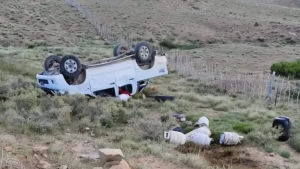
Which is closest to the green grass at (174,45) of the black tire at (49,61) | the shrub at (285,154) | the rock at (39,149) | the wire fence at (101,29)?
the wire fence at (101,29)

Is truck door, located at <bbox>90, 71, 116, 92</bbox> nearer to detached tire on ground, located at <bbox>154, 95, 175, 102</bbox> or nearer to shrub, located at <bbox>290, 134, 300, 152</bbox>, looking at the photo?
detached tire on ground, located at <bbox>154, 95, 175, 102</bbox>

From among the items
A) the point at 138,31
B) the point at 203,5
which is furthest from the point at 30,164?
the point at 203,5

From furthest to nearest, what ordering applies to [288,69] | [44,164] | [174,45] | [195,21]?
1. [195,21]
2. [174,45]
3. [288,69]
4. [44,164]

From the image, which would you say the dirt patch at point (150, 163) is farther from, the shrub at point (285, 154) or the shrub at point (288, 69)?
the shrub at point (288, 69)

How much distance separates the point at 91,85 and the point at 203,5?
4552 centimetres

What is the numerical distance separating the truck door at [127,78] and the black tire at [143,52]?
1.28ft

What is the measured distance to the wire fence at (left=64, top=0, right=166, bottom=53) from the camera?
32475 millimetres

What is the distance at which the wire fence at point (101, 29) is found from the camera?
3247 cm

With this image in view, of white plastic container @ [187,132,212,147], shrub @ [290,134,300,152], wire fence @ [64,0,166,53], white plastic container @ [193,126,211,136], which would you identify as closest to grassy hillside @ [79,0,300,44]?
wire fence @ [64,0,166,53]

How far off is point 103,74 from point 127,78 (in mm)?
765

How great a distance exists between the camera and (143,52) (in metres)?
11.8

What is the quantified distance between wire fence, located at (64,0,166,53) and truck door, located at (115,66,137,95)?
17699 mm

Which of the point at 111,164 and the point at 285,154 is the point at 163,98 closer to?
the point at 285,154

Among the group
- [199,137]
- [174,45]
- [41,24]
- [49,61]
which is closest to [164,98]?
[49,61]
